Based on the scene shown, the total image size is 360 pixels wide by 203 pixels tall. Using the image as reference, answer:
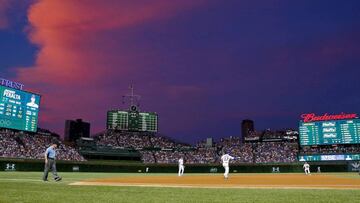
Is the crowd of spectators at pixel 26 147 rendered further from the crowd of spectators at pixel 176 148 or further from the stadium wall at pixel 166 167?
the stadium wall at pixel 166 167

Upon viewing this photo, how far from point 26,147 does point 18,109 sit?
6.38 metres

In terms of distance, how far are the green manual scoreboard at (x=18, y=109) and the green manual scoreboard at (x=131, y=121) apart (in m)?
24.6

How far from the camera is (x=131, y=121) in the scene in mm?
82375

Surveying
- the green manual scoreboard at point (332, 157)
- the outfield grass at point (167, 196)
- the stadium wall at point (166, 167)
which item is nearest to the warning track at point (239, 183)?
the outfield grass at point (167, 196)

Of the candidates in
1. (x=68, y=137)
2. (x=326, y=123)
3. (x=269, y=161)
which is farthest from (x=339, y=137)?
(x=68, y=137)

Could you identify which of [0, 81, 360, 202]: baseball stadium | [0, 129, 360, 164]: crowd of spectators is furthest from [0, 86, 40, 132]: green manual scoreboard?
[0, 129, 360, 164]: crowd of spectators

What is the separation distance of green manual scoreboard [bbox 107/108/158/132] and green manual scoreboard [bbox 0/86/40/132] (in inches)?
970

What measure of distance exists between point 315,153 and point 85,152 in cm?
4345

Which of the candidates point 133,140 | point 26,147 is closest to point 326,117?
point 133,140

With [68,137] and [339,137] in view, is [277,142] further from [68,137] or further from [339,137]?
[68,137]

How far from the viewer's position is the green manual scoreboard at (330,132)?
64.8 m

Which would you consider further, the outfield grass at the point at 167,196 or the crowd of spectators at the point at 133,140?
the crowd of spectators at the point at 133,140

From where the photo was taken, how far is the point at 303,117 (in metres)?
70.7

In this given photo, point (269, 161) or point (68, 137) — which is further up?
point (68, 137)
